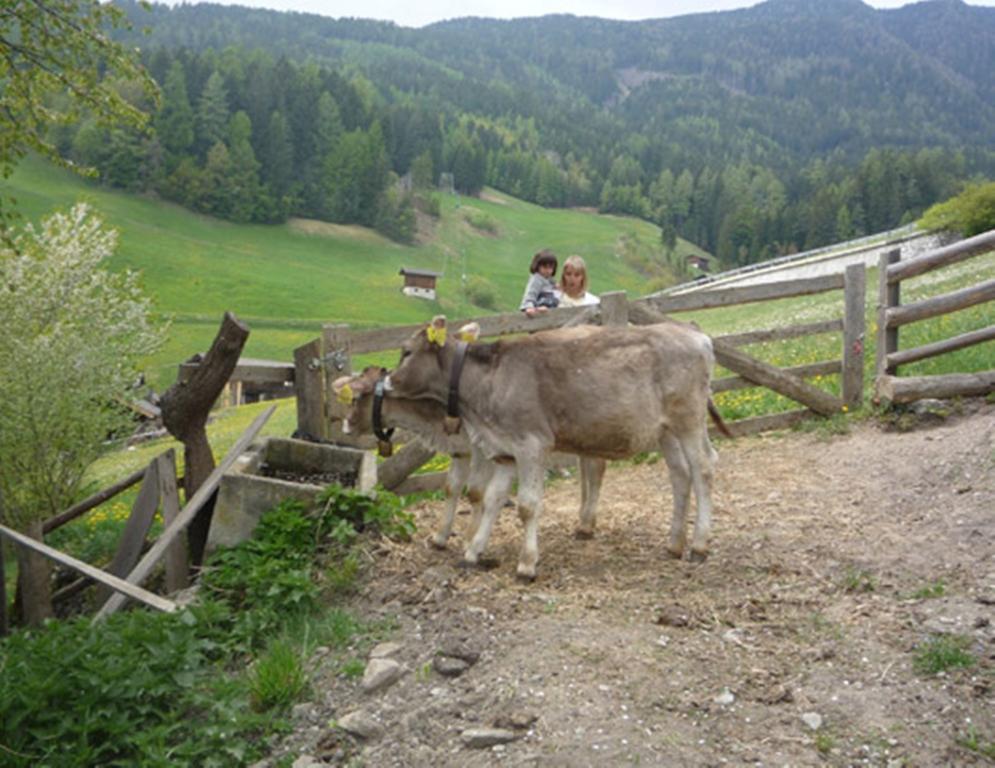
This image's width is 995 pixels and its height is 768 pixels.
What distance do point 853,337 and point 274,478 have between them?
23.3 ft

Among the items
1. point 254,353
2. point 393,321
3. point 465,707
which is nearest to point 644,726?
point 465,707

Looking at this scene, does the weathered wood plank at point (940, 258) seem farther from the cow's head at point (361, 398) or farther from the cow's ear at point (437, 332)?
the cow's head at point (361, 398)

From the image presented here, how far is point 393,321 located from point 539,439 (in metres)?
74.8

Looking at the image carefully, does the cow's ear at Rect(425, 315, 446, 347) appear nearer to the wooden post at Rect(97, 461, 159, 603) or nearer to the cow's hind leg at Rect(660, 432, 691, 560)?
the cow's hind leg at Rect(660, 432, 691, 560)

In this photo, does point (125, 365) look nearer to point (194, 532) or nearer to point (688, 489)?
point (194, 532)

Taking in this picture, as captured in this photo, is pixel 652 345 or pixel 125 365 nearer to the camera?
pixel 652 345

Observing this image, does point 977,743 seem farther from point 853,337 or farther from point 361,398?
point 853,337

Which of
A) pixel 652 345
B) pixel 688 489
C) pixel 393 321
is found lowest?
pixel 393 321

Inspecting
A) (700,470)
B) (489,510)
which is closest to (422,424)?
(489,510)

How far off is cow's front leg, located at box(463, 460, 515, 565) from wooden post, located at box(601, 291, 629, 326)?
10.4ft

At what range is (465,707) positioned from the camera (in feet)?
16.3

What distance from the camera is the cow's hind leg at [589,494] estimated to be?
816 cm

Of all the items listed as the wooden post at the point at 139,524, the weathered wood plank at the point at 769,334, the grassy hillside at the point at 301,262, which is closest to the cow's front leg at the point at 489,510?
the wooden post at the point at 139,524

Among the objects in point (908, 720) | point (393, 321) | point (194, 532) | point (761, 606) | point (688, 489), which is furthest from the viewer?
point (393, 321)
